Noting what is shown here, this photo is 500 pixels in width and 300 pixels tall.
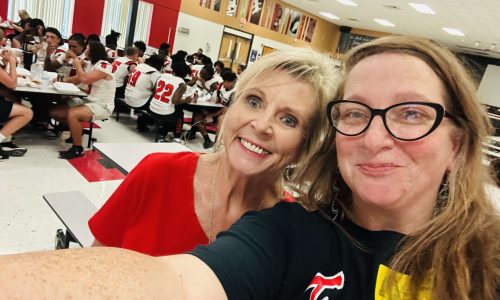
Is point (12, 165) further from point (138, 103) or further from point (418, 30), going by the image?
point (418, 30)

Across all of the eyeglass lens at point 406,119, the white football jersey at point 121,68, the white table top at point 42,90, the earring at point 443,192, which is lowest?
the white table top at point 42,90

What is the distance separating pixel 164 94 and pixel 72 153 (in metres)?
1.62

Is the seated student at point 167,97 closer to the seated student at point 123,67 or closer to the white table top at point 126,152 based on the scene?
the seated student at point 123,67

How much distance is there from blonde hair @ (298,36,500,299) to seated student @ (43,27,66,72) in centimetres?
573

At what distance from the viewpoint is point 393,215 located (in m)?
0.89

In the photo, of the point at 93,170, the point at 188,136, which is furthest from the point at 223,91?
the point at 93,170

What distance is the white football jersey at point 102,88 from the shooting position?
4.59 m

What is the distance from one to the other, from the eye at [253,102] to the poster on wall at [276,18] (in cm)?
1323

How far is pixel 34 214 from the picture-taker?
2900 millimetres

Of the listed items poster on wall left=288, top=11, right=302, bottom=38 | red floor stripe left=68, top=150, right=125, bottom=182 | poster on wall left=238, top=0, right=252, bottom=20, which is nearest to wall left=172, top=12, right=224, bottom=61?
poster on wall left=238, top=0, right=252, bottom=20

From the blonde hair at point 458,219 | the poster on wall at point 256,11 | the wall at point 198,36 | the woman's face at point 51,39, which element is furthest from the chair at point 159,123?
the poster on wall at point 256,11

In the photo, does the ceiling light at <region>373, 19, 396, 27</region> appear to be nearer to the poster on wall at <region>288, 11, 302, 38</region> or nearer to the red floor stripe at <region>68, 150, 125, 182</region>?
the poster on wall at <region>288, 11, 302, 38</region>

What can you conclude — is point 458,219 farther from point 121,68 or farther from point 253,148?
point 121,68

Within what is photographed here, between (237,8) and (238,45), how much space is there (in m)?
1.39
